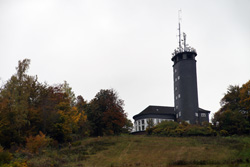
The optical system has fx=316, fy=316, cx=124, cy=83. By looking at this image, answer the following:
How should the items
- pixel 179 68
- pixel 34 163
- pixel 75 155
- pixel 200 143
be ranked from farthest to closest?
pixel 179 68, pixel 200 143, pixel 75 155, pixel 34 163

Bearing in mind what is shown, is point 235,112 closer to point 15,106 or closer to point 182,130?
point 182,130

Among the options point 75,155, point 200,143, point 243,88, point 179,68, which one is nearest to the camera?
point 75,155

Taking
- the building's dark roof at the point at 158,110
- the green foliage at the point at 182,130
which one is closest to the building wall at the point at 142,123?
the building's dark roof at the point at 158,110

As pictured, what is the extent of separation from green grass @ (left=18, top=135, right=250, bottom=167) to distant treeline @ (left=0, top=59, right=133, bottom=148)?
539 cm

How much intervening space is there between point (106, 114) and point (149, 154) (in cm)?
2010

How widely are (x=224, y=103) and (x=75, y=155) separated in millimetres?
34915

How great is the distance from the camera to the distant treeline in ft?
155

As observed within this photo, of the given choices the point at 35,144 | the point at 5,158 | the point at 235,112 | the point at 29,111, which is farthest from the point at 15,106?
the point at 235,112

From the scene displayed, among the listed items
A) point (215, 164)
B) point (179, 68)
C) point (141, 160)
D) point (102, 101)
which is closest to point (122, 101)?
point (102, 101)

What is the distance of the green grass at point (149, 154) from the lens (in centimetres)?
3525

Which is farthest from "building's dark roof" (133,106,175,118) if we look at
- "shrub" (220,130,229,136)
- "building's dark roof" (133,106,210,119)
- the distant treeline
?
"shrub" (220,130,229,136)

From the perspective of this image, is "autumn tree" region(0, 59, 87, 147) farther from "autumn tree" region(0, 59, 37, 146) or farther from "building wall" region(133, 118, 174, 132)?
"building wall" region(133, 118, 174, 132)

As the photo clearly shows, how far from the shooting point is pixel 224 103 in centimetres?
6375

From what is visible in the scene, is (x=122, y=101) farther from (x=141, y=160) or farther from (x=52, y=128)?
(x=141, y=160)
